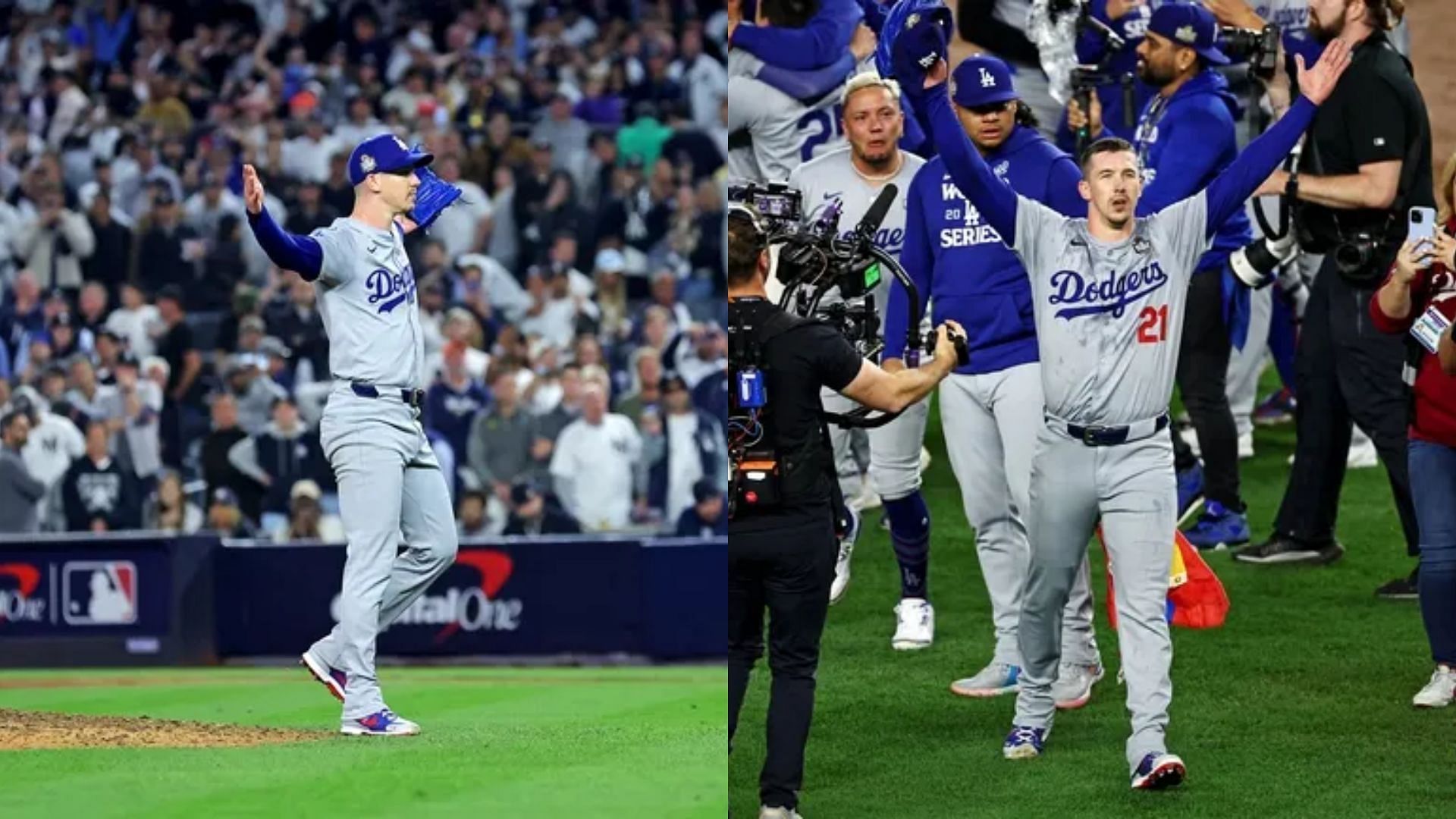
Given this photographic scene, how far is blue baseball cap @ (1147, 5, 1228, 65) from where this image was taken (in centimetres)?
741

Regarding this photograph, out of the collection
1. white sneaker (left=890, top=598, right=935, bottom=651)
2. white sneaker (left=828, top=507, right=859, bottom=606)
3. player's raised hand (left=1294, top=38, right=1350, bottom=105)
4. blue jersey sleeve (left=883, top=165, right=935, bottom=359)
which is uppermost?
Result: player's raised hand (left=1294, top=38, right=1350, bottom=105)

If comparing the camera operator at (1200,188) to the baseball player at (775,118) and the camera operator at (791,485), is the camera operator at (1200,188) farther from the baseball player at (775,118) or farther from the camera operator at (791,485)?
the camera operator at (791,485)

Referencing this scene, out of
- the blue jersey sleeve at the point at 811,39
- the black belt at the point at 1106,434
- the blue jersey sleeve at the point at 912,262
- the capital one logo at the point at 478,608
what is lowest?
the capital one logo at the point at 478,608

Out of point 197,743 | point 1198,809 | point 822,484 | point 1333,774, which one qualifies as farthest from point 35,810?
point 1333,774

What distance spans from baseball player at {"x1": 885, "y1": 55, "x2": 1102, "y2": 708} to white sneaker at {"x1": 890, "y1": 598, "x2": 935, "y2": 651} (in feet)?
2.19

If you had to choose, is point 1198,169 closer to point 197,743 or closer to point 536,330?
point 197,743

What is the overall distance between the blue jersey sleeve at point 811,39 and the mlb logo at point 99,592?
4398 mm

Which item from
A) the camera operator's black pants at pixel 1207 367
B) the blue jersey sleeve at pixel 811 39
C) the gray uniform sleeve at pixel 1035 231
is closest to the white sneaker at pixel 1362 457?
the camera operator's black pants at pixel 1207 367

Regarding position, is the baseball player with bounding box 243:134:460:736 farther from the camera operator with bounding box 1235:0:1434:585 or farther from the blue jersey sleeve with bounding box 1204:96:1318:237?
the camera operator with bounding box 1235:0:1434:585

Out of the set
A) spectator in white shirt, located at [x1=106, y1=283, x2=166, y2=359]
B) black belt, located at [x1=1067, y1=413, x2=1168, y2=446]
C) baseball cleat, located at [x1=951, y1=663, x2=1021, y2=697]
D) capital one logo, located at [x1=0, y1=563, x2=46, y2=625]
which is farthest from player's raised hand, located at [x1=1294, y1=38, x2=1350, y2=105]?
spectator in white shirt, located at [x1=106, y1=283, x2=166, y2=359]

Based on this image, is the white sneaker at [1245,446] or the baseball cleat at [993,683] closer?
the baseball cleat at [993,683]

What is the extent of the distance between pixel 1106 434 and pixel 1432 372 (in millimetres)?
1182

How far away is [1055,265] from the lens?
18.8 feet

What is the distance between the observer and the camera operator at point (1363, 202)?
7.45m
